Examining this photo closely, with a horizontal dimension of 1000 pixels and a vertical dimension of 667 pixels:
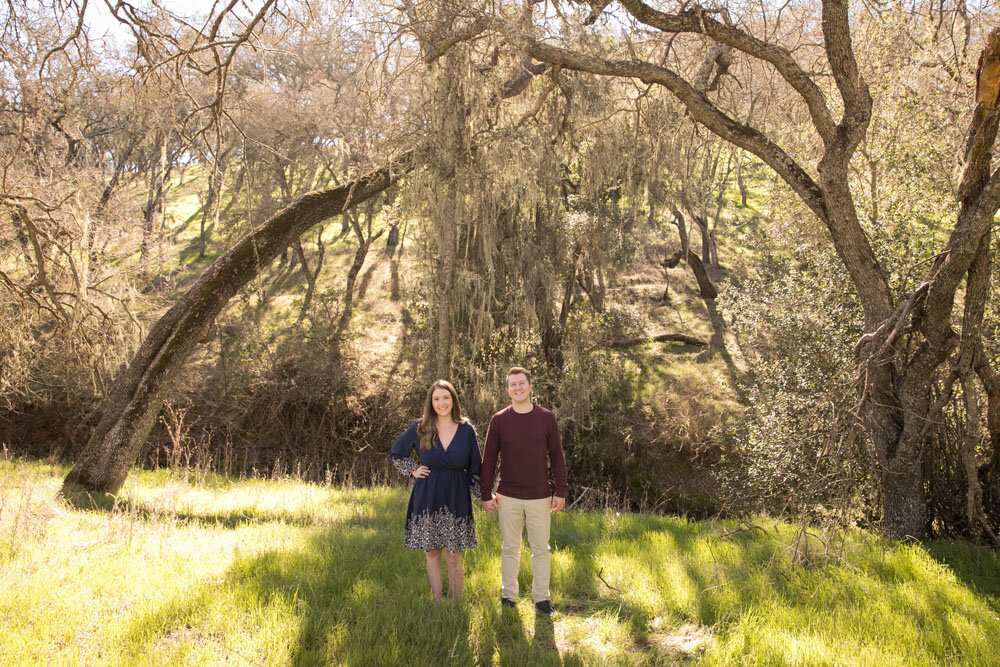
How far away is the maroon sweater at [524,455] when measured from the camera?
4258 millimetres

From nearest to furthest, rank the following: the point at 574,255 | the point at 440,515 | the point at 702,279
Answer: the point at 440,515 < the point at 574,255 < the point at 702,279

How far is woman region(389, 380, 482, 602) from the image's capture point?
4195 mm

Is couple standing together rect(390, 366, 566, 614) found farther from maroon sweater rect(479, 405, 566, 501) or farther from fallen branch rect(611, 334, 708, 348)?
fallen branch rect(611, 334, 708, 348)

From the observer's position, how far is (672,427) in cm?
1260

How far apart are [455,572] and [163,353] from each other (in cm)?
538

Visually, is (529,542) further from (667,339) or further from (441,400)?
(667,339)

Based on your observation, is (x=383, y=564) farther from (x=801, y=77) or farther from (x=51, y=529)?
(x=801, y=77)

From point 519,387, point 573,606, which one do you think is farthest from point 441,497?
point 573,606

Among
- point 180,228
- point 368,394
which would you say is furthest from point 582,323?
point 180,228

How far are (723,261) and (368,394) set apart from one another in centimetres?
1502

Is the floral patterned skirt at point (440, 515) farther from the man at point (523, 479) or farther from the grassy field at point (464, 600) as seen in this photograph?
the grassy field at point (464, 600)

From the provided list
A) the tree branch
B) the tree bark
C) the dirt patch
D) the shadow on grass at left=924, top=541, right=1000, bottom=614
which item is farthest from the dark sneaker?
the tree bark

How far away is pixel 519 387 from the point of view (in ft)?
14.1

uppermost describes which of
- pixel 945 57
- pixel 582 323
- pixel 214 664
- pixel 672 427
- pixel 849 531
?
pixel 945 57
